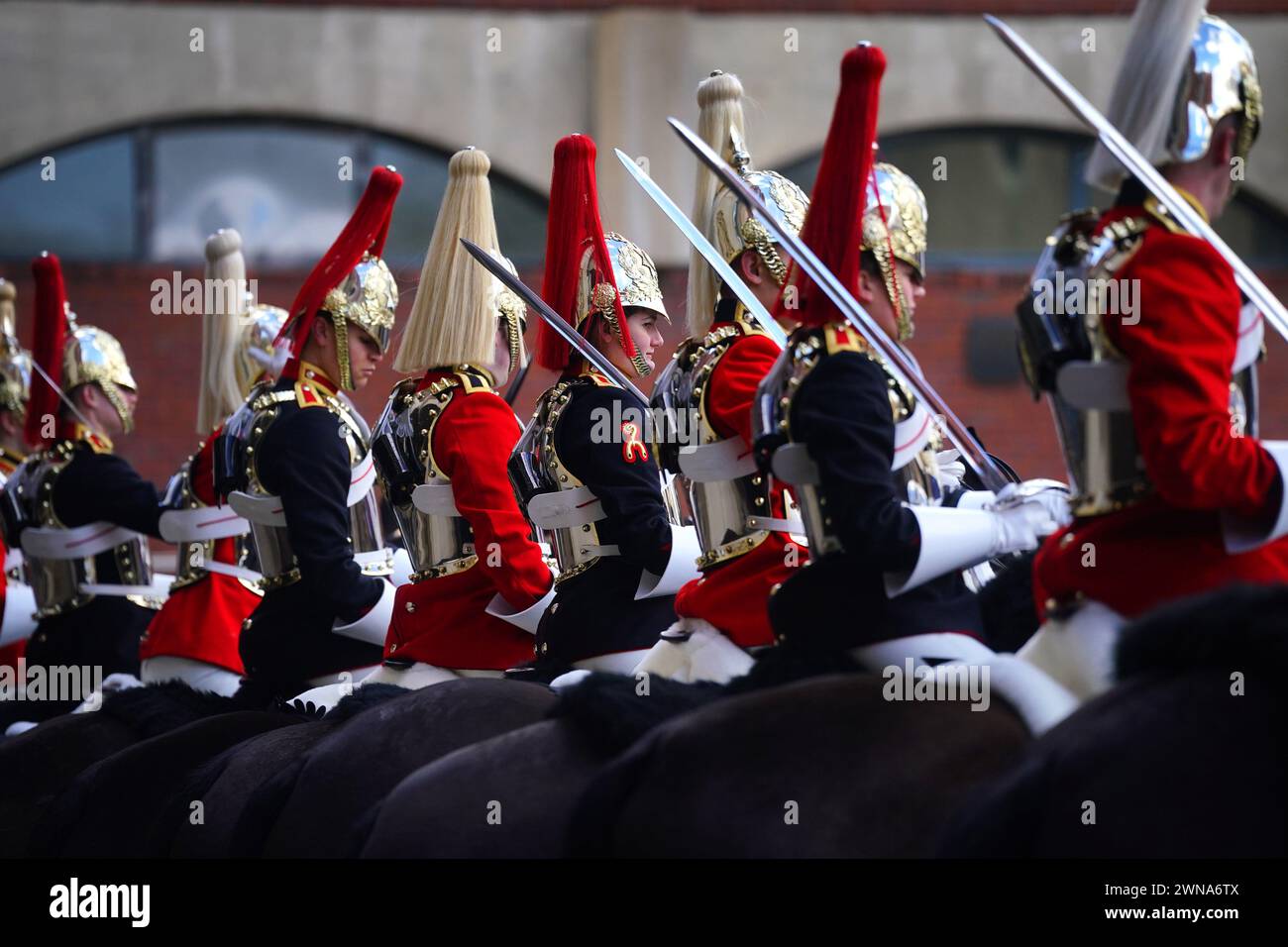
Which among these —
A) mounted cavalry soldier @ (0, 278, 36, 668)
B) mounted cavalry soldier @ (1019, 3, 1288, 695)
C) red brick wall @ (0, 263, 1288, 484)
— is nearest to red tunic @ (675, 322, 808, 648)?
mounted cavalry soldier @ (1019, 3, 1288, 695)

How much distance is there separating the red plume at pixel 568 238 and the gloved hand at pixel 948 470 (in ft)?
3.42

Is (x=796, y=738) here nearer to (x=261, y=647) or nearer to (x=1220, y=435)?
(x=1220, y=435)

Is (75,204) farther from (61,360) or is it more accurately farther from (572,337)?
(572,337)

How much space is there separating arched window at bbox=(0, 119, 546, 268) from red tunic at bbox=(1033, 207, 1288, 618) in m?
8.89

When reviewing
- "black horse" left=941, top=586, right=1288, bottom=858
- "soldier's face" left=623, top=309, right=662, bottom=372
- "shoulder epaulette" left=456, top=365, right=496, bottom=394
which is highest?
"soldier's face" left=623, top=309, right=662, bottom=372

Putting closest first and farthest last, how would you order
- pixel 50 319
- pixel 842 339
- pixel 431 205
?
1. pixel 842 339
2. pixel 50 319
3. pixel 431 205

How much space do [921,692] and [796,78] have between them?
903cm

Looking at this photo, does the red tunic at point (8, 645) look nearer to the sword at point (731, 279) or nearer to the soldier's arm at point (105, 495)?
the soldier's arm at point (105, 495)

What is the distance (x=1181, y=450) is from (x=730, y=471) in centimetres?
142

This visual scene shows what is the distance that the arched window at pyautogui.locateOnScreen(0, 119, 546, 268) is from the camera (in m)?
11.6

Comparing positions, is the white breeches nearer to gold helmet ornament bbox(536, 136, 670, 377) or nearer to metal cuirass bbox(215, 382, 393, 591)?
gold helmet ornament bbox(536, 136, 670, 377)

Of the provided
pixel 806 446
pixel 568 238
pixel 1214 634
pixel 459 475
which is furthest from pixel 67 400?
→ pixel 1214 634

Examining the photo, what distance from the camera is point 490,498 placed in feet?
15.9

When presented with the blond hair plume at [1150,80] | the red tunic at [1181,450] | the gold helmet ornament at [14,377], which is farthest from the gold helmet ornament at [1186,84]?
the gold helmet ornament at [14,377]
